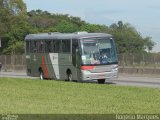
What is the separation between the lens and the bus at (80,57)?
32.2 meters

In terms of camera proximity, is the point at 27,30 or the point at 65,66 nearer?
the point at 65,66

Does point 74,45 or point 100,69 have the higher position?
point 74,45

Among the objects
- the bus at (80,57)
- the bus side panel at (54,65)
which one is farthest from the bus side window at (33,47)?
the bus side panel at (54,65)

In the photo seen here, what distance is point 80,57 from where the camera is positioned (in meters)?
32.4

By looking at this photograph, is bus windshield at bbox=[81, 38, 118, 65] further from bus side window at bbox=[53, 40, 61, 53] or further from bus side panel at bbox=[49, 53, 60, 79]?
bus side panel at bbox=[49, 53, 60, 79]

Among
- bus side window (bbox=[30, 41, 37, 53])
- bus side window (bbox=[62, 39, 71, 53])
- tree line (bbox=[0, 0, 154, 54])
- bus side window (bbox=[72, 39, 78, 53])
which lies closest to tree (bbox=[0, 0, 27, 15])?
tree line (bbox=[0, 0, 154, 54])

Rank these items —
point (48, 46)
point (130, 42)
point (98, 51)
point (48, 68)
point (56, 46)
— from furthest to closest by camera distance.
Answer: point (130, 42) → point (48, 68) → point (48, 46) → point (56, 46) → point (98, 51)

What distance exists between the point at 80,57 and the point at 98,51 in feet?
3.65

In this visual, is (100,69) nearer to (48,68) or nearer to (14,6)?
(48,68)

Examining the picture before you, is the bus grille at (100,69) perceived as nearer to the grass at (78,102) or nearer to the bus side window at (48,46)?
the bus side window at (48,46)

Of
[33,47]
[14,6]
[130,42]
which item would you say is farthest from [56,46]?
[130,42]

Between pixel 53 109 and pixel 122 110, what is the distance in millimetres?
1848

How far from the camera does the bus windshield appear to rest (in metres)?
32.1

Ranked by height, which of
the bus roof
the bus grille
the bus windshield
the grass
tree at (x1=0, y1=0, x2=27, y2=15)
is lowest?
the grass
